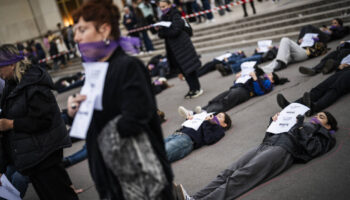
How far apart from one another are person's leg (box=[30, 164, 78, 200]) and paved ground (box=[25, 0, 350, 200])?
43.4 inches

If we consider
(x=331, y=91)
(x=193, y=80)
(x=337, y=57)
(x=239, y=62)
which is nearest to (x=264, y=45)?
(x=239, y=62)

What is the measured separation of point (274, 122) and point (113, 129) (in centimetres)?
269

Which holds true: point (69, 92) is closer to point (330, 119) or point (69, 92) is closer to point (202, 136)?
point (202, 136)

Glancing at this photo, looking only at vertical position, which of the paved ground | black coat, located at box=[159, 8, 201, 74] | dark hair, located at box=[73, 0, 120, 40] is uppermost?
dark hair, located at box=[73, 0, 120, 40]

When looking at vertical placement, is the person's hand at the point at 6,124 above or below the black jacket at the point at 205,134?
above


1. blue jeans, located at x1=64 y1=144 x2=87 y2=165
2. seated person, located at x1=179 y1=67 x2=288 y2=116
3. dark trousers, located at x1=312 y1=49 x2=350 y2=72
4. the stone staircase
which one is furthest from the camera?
the stone staircase

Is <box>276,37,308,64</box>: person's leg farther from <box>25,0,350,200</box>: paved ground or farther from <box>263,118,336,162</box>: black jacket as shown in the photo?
<box>263,118,336,162</box>: black jacket

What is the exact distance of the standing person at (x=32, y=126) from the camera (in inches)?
120

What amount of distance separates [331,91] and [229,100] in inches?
68.3

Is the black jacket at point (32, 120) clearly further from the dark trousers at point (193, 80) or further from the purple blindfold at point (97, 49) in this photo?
the dark trousers at point (193, 80)

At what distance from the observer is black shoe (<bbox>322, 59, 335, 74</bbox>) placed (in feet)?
19.6

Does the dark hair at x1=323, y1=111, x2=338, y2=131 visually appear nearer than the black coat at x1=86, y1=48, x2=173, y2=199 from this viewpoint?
No

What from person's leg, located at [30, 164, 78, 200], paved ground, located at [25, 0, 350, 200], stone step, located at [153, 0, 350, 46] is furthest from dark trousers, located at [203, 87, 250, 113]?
stone step, located at [153, 0, 350, 46]

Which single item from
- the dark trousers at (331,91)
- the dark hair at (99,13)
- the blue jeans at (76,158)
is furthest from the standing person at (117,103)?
the blue jeans at (76,158)
